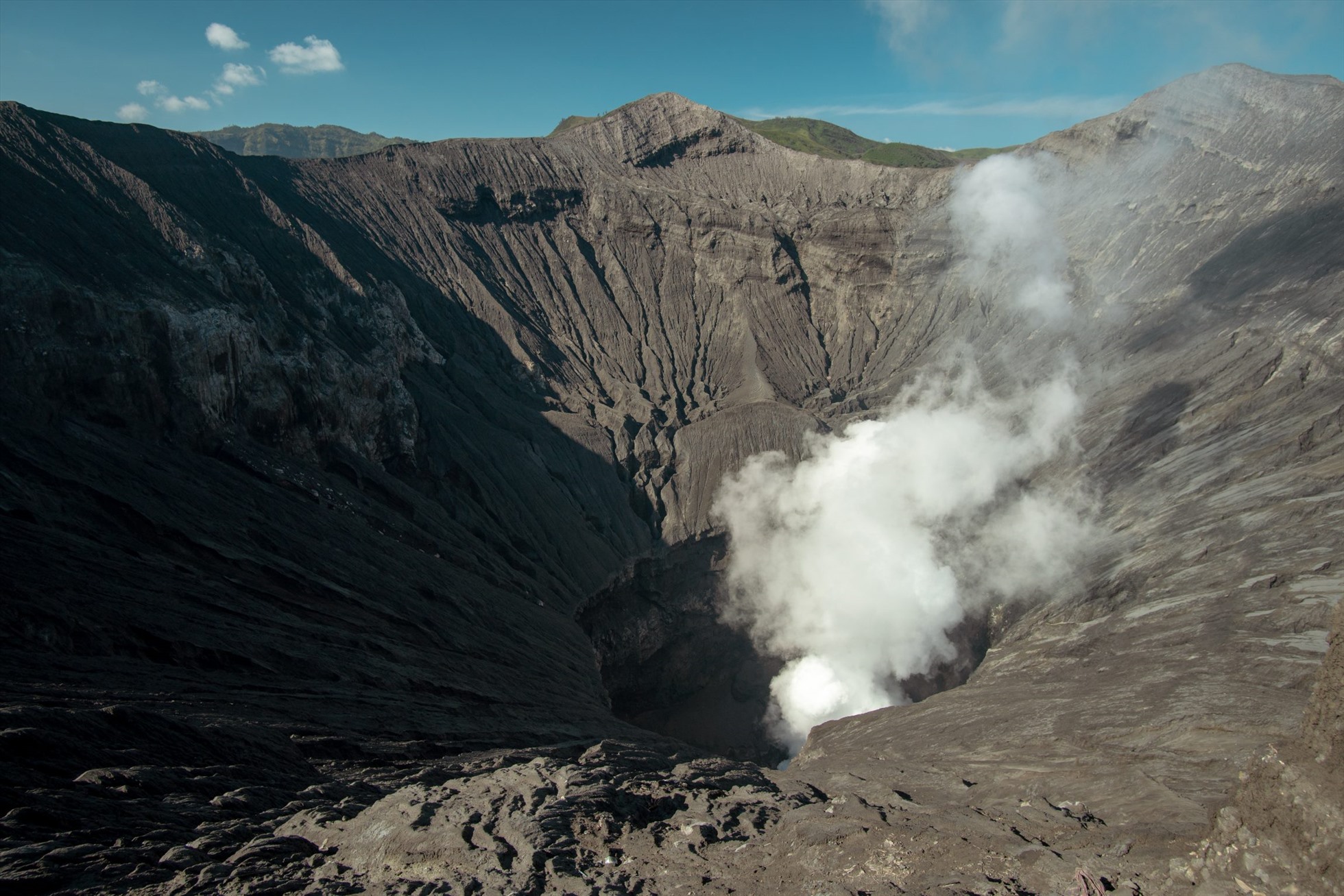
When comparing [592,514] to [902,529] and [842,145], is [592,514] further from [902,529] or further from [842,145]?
[842,145]

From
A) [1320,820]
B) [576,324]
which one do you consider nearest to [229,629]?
[1320,820]

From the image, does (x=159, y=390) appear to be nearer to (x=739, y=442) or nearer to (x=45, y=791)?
(x=45, y=791)

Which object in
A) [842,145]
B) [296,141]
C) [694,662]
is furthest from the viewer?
[296,141]

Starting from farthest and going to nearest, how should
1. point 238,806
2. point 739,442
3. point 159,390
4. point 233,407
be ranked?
point 739,442 → point 233,407 → point 159,390 → point 238,806

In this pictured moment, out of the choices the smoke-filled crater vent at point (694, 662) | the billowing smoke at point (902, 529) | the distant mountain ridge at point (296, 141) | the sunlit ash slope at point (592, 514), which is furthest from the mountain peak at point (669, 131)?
the distant mountain ridge at point (296, 141)

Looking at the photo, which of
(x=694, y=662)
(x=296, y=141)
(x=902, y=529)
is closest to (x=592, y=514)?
(x=694, y=662)

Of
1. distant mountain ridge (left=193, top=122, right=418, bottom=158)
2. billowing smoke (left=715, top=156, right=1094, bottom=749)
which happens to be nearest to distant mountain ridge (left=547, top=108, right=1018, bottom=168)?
billowing smoke (left=715, top=156, right=1094, bottom=749)
